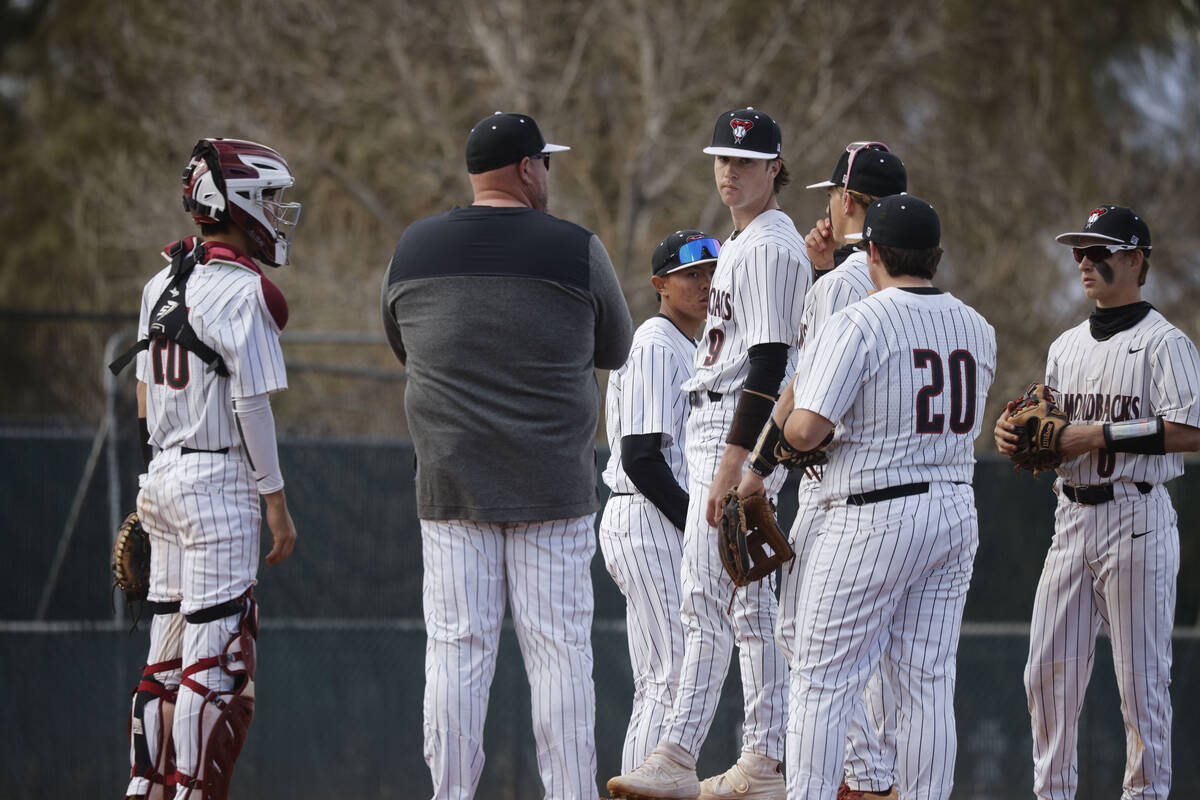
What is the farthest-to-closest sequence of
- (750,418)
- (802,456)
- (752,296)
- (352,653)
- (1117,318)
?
(352,653) → (1117,318) → (752,296) → (750,418) → (802,456)

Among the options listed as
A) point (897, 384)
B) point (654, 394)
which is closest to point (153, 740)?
point (654, 394)

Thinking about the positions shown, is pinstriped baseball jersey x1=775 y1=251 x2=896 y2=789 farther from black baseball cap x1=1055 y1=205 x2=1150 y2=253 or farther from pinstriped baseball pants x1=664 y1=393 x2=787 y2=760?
black baseball cap x1=1055 y1=205 x2=1150 y2=253

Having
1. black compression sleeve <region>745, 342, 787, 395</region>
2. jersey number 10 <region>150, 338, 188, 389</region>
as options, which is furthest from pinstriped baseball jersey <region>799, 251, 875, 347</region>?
jersey number 10 <region>150, 338, 188, 389</region>

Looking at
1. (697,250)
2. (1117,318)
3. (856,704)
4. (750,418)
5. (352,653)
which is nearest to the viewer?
(750,418)

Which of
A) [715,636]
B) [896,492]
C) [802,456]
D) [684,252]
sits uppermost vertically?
[684,252]

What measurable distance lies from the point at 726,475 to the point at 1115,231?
200 cm

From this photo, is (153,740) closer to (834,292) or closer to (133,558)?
(133,558)

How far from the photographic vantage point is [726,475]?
464 centimetres

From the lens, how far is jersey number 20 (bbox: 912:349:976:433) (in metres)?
4.21

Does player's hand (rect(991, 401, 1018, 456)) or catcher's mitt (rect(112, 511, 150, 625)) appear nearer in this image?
catcher's mitt (rect(112, 511, 150, 625))

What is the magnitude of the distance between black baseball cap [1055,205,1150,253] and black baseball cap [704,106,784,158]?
1.35m

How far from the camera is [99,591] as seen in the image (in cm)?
870

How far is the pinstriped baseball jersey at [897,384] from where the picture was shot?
4.18 meters

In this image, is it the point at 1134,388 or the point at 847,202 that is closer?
the point at 847,202
